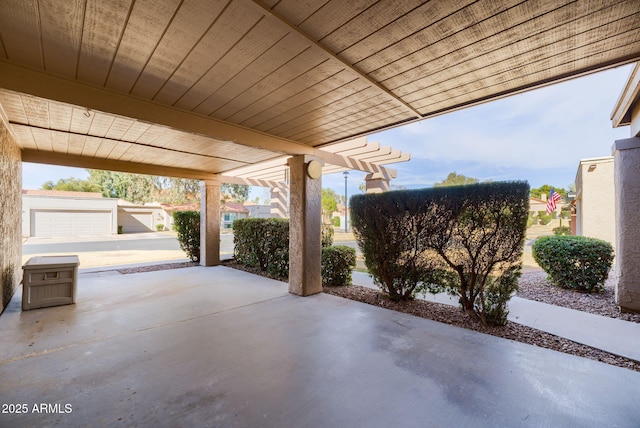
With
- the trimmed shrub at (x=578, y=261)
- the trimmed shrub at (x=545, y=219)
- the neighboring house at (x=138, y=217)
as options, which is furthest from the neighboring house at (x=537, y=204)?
the neighboring house at (x=138, y=217)

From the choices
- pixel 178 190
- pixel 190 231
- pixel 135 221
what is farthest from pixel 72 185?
pixel 190 231

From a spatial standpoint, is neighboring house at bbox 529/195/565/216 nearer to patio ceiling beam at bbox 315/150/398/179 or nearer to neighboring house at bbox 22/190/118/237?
patio ceiling beam at bbox 315/150/398/179

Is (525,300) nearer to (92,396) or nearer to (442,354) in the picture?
(442,354)

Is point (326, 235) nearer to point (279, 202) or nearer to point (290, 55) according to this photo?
point (279, 202)

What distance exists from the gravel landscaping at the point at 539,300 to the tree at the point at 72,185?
1376 inches

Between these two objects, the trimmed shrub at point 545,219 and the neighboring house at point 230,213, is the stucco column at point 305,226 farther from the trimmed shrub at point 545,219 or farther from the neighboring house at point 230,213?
the neighboring house at point 230,213

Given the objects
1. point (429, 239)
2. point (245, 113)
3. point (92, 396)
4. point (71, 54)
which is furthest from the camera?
point (429, 239)

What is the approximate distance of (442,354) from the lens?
281 cm

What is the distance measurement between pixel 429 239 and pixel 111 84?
4.38 m

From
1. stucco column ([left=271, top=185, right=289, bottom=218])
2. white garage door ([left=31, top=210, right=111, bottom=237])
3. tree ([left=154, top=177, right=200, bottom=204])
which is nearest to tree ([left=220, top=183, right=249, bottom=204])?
tree ([left=154, top=177, right=200, bottom=204])

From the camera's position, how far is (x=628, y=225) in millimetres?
3859

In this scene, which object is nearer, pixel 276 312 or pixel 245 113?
pixel 245 113

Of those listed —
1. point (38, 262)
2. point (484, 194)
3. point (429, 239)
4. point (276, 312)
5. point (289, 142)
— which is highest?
point (289, 142)

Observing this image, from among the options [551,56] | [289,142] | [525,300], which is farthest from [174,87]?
[525,300]
